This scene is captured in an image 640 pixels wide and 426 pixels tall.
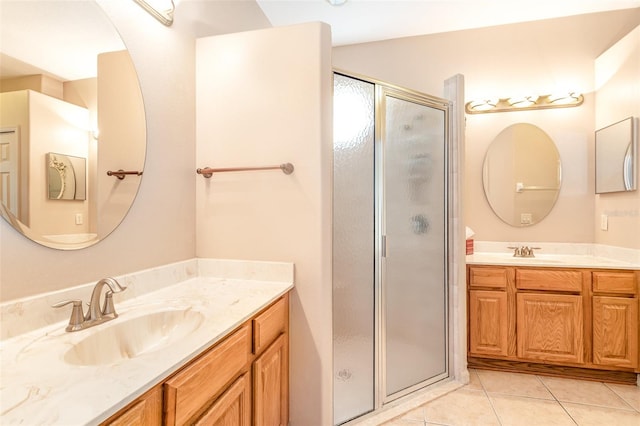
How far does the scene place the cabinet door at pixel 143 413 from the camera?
2.17 feet

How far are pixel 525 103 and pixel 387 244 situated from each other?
2.01m

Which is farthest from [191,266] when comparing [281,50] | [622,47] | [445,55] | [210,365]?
[622,47]

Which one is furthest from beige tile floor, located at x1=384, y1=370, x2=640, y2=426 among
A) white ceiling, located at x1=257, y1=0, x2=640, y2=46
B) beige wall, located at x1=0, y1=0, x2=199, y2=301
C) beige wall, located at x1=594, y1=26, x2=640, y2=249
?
white ceiling, located at x1=257, y1=0, x2=640, y2=46

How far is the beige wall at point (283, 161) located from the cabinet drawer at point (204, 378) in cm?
57

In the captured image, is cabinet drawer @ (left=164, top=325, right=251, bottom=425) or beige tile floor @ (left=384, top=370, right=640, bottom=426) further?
beige tile floor @ (left=384, top=370, right=640, bottom=426)

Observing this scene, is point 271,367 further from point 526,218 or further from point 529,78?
point 529,78

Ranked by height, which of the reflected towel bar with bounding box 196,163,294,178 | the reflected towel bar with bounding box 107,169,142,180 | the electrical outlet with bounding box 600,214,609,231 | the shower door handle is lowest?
the shower door handle

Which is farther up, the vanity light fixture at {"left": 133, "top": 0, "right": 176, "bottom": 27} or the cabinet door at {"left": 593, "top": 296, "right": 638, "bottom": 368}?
the vanity light fixture at {"left": 133, "top": 0, "right": 176, "bottom": 27}

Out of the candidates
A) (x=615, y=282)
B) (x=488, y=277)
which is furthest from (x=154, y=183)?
(x=615, y=282)

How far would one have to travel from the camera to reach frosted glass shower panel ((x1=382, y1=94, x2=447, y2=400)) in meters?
2.07

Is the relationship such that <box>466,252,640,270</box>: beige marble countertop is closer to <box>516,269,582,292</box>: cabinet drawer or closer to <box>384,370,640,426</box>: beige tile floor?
<box>516,269,582,292</box>: cabinet drawer

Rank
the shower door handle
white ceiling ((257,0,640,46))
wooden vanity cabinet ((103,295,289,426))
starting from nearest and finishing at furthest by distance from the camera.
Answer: wooden vanity cabinet ((103,295,289,426)), the shower door handle, white ceiling ((257,0,640,46))

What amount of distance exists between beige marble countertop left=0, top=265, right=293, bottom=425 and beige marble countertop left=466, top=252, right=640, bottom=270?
2073mm

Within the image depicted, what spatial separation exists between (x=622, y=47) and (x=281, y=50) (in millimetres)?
2729
